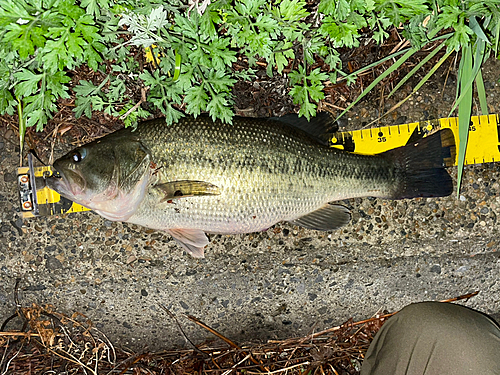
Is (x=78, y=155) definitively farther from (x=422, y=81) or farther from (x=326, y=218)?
(x=422, y=81)

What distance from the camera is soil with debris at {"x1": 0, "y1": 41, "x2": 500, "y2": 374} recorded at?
2.63m

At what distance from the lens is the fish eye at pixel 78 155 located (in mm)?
2235

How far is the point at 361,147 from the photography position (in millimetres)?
2615

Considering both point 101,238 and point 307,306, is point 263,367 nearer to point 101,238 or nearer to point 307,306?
point 307,306

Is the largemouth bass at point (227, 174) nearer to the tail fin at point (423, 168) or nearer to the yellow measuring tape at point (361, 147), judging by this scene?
the tail fin at point (423, 168)

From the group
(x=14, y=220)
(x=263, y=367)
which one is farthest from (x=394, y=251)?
(x=14, y=220)

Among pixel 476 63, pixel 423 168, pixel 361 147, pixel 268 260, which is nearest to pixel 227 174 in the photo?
pixel 268 260

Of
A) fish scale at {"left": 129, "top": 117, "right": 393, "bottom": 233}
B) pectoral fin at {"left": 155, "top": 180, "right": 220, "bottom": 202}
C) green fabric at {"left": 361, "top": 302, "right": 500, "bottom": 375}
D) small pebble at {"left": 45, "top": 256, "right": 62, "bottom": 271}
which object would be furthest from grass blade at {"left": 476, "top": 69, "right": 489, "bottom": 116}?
small pebble at {"left": 45, "top": 256, "right": 62, "bottom": 271}

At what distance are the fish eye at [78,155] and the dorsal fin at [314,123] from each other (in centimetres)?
118

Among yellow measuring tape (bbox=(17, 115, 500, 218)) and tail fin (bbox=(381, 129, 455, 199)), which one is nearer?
tail fin (bbox=(381, 129, 455, 199))

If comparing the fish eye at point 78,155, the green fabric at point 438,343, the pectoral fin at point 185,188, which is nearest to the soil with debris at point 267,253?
the green fabric at point 438,343

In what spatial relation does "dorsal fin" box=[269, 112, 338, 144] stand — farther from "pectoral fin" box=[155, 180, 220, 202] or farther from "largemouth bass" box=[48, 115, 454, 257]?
"pectoral fin" box=[155, 180, 220, 202]

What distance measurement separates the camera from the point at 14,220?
8.80 feet

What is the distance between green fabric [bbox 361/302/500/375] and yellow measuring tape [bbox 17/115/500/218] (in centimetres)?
112
